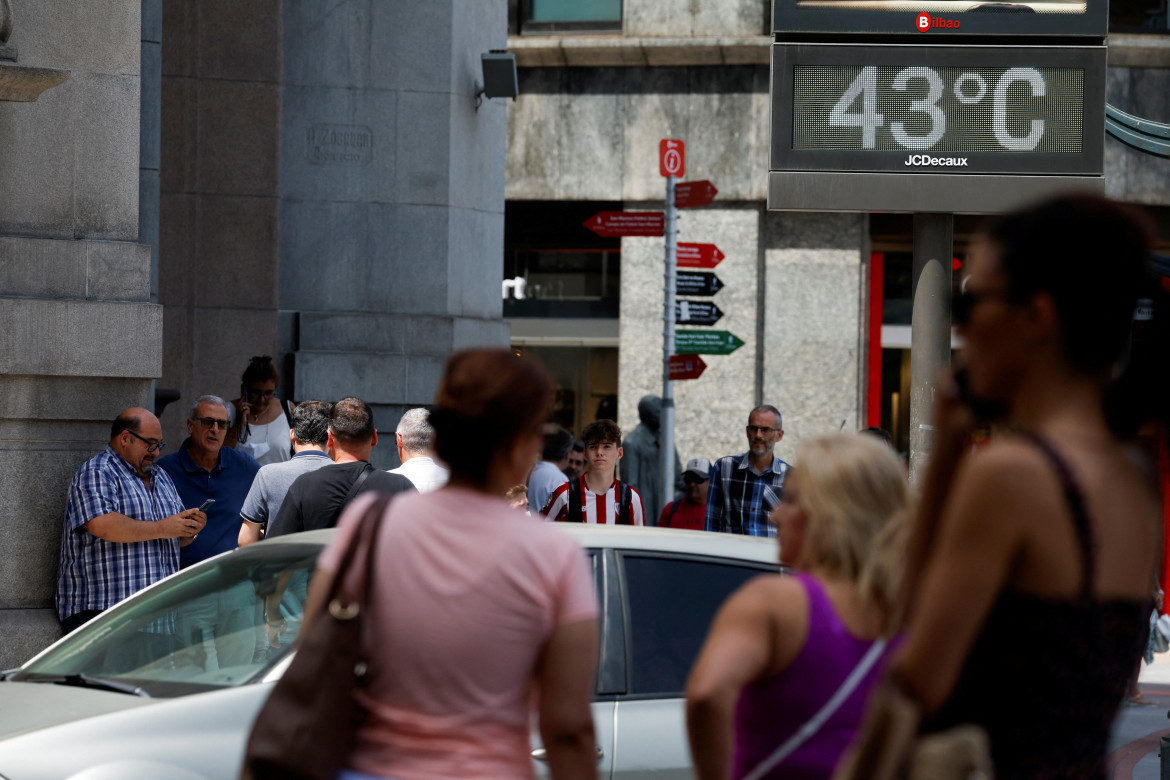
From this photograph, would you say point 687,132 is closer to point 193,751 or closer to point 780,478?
point 780,478

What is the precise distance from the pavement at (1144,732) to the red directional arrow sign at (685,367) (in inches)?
177

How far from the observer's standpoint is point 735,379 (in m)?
19.0

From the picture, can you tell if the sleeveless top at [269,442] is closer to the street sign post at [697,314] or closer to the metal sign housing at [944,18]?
the metal sign housing at [944,18]

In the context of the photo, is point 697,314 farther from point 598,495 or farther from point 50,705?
point 50,705

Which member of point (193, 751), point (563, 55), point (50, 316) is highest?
point (563, 55)

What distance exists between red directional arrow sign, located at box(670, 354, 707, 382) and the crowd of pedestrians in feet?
34.0

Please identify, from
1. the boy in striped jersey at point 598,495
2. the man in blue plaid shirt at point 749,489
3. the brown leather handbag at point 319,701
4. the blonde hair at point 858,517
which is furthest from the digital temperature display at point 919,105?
the brown leather handbag at point 319,701

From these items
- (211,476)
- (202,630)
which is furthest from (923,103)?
(202,630)

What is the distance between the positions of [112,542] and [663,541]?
3.48 m

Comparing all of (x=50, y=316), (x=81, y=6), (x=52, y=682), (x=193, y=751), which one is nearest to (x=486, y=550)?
(x=193, y=751)

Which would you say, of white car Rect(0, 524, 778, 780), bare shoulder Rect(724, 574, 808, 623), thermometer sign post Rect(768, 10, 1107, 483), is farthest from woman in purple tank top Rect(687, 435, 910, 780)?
thermometer sign post Rect(768, 10, 1107, 483)

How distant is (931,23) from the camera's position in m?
9.34

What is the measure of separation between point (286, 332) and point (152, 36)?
9.17 ft

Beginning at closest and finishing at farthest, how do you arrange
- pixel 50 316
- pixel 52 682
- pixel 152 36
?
pixel 52 682 → pixel 50 316 → pixel 152 36
